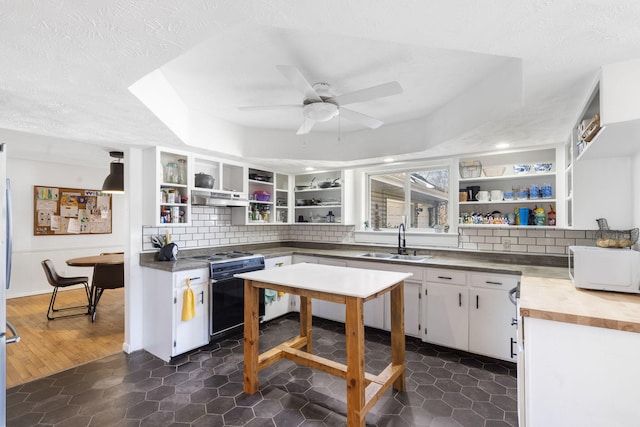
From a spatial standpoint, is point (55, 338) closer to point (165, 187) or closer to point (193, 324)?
point (193, 324)

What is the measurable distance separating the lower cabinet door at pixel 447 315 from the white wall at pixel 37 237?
6026 mm

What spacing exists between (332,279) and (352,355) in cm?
59

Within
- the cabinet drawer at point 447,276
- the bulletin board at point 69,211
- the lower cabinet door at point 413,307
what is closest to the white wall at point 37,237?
the bulletin board at point 69,211

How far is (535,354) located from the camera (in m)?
1.56

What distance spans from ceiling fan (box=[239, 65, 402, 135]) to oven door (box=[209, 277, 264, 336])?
188 centimetres

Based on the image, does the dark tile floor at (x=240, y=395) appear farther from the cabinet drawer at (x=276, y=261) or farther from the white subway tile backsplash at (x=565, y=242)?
the white subway tile backsplash at (x=565, y=242)

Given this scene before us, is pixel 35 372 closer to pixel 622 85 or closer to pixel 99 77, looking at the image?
pixel 99 77

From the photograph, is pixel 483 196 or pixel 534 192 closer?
pixel 534 192

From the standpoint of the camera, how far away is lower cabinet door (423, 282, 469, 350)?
3035mm

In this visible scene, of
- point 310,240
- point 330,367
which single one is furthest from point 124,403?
point 310,240

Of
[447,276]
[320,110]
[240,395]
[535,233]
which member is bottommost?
[240,395]

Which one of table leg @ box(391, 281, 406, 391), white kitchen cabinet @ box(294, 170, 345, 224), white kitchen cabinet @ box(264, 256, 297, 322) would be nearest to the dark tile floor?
table leg @ box(391, 281, 406, 391)

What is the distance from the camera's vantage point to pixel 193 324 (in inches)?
121

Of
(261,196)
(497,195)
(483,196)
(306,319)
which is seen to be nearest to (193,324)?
(306,319)
